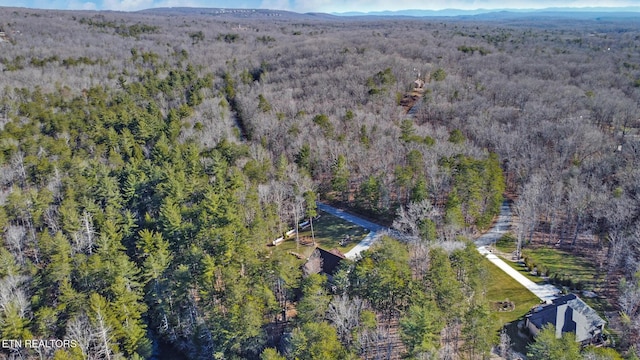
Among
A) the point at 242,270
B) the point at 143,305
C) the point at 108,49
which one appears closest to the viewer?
the point at 143,305

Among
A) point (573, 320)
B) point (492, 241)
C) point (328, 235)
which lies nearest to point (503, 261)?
point (492, 241)

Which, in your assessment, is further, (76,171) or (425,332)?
(76,171)

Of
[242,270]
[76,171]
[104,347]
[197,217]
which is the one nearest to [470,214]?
[242,270]

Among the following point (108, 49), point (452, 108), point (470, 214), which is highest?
point (108, 49)

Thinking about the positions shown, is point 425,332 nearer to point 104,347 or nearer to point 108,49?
point 104,347

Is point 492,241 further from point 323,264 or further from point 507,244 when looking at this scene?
point 323,264

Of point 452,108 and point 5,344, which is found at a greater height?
point 452,108

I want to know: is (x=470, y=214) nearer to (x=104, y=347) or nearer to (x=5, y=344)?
(x=104, y=347)

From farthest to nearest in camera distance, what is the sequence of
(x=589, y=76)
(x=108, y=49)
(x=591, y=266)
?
1. (x=108, y=49)
2. (x=589, y=76)
3. (x=591, y=266)
